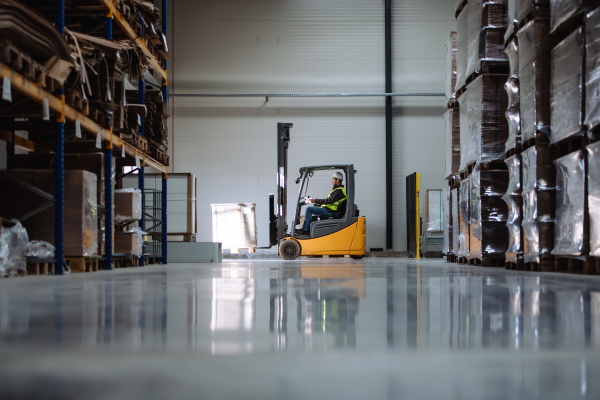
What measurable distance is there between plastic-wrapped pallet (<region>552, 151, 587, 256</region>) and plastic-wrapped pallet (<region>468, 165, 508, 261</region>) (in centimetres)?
144

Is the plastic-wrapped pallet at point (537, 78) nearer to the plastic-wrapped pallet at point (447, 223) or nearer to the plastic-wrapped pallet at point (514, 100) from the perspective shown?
the plastic-wrapped pallet at point (514, 100)

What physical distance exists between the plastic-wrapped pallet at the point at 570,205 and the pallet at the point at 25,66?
450cm

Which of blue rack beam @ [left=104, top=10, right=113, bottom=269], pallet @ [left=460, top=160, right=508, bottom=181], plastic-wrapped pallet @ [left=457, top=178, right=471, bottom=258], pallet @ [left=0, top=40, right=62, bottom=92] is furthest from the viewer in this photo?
plastic-wrapped pallet @ [left=457, top=178, right=471, bottom=258]

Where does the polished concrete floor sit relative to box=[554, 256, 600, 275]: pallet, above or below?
above

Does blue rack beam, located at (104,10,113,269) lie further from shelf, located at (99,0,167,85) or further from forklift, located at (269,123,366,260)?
forklift, located at (269,123,366,260)

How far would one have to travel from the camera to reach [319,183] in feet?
43.5

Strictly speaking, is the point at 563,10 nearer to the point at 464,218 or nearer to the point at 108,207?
the point at 464,218

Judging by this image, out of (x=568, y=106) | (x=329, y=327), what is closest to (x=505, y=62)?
(x=568, y=106)

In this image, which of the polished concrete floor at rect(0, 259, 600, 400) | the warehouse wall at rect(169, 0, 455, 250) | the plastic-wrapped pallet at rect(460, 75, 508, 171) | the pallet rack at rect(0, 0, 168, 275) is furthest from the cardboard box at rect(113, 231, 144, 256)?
the warehouse wall at rect(169, 0, 455, 250)

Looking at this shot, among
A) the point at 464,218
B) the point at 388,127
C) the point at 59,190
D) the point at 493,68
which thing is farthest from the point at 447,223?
the point at 59,190

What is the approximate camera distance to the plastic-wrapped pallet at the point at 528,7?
16.7ft

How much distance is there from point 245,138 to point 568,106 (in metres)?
9.60

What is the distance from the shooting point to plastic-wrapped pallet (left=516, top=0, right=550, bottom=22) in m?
5.09

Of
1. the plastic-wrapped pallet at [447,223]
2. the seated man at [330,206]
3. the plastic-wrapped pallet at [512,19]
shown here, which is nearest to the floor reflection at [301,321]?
the plastic-wrapped pallet at [512,19]
